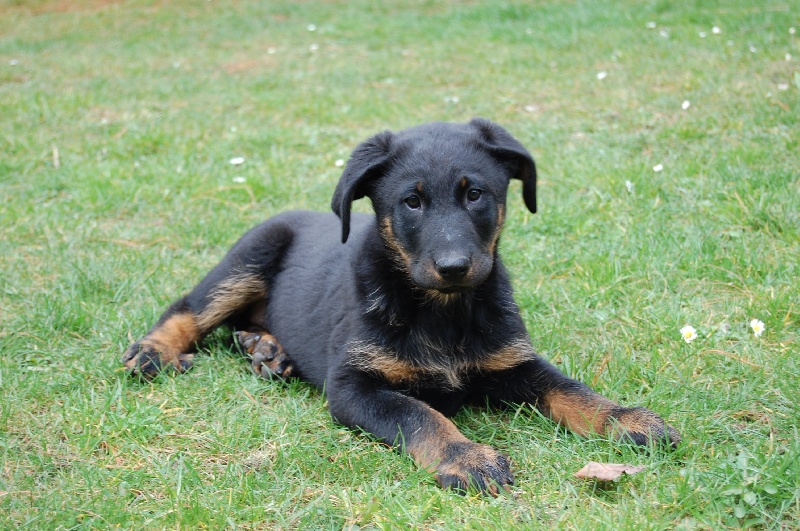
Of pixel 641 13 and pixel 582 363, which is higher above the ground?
pixel 641 13

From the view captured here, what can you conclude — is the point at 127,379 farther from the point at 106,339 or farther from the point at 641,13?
the point at 641,13

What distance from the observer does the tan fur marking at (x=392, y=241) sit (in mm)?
3362

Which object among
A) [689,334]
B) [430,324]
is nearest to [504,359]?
[430,324]

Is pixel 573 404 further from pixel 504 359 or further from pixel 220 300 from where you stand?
pixel 220 300

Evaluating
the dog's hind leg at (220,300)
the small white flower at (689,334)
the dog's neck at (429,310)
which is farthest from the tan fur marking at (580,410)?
the dog's hind leg at (220,300)

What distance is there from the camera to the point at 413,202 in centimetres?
333

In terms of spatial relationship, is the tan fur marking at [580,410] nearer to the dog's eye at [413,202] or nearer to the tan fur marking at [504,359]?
the tan fur marking at [504,359]

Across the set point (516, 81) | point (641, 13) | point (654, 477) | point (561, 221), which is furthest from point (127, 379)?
point (641, 13)

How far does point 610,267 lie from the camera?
4559mm

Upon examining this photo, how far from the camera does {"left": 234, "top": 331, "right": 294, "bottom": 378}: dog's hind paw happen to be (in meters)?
3.87

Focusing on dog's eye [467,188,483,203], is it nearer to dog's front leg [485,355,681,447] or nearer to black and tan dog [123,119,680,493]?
black and tan dog [123,119,680,493]

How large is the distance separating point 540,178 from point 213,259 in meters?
2.30

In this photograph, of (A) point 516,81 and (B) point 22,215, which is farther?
(A) point 516,81

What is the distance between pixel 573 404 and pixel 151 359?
1865mm
